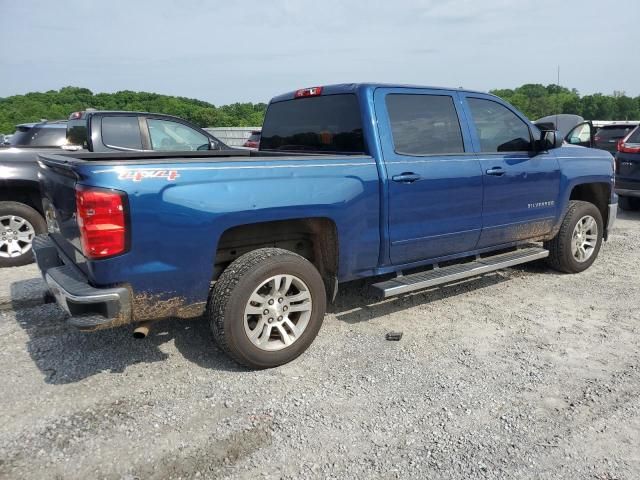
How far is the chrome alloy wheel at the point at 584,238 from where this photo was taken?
5697 mm

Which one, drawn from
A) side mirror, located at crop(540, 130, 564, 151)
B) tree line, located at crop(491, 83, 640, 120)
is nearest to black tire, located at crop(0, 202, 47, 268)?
side mirror, located at crop(540, 130, 564, 151)

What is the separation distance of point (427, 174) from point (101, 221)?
2.47 meters

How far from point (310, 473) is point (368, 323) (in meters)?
1.96

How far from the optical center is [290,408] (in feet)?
10.2

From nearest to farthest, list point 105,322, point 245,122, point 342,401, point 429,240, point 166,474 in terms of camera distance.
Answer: point 166,474 → point 105,322 → point 342,401 → point 429,240 → point 245,122

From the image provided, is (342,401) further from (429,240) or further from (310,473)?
(429,240)

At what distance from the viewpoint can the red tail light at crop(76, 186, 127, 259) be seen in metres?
2.88

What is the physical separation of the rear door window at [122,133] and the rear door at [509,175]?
4494 millimetres

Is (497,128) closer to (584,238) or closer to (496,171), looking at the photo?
(496,171)

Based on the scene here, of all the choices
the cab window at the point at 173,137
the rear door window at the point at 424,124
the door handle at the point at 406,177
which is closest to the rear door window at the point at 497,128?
the rear door window at the point at 424,124

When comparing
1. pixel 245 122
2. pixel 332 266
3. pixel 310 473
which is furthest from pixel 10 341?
pixel 245 122

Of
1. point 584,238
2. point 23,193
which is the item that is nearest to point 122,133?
point 23,193

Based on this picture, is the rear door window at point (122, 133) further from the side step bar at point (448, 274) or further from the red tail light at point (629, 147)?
the red tail light at point (629, 147)

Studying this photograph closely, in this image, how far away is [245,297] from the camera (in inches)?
133
